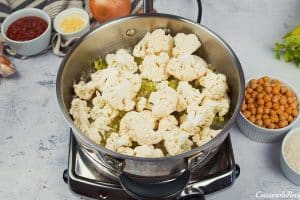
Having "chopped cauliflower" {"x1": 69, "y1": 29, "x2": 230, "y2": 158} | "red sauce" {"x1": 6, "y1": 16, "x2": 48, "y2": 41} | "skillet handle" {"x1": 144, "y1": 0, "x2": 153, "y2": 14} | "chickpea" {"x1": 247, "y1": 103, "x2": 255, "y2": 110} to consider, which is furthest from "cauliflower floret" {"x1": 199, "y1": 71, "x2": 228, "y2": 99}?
"red sauce" {"x1": 6, "y1": 16, "x2": 48, "y2": 41}

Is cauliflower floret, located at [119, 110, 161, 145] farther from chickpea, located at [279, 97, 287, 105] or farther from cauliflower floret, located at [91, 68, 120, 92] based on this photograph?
chickpea, located at [279, 97, 287, 105]

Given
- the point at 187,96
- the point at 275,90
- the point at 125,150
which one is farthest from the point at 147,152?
the point at 275,90

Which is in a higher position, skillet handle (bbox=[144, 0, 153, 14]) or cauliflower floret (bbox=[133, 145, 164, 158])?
skillet handle (bbox=[144, 0, 153, 14])

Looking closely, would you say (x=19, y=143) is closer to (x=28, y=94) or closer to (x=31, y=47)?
(x=28, y=94)

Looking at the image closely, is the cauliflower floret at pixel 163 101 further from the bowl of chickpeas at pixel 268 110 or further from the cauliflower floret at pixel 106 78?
the bowl of chickpeas at pixel 268 110

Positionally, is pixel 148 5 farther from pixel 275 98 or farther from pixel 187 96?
pixel 275 98

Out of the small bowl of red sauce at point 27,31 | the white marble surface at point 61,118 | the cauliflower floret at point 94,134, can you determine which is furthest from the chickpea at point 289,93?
the small bowl of red sauce at point 27,31
